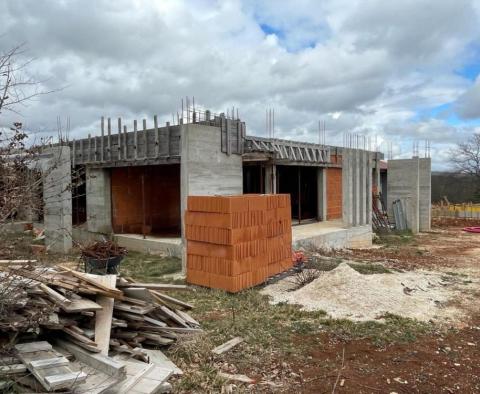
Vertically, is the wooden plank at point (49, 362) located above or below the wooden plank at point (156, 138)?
below

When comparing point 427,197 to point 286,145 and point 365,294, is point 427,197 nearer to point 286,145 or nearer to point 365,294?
point 286,145

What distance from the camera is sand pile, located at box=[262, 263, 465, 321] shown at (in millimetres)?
7434

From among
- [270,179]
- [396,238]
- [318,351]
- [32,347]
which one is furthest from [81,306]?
[396,238]

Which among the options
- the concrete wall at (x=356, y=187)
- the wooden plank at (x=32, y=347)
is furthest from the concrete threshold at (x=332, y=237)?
the wooden plank at (x=32, y=347)

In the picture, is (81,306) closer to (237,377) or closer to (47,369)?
(47,369)

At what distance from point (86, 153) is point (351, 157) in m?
11.2

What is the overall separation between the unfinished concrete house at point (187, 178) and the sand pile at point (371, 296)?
3948 millimetres

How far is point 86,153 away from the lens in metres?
17.5

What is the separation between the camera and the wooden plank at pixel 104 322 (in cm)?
457

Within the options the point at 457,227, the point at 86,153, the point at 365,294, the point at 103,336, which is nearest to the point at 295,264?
the point at 365,294

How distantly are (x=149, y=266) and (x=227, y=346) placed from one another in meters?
6.96

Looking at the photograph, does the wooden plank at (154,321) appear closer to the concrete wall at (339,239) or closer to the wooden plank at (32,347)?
the wooden plank at (32,347)

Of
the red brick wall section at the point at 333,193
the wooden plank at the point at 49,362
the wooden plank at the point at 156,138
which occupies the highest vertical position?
the wooden plank at the point at 156,138

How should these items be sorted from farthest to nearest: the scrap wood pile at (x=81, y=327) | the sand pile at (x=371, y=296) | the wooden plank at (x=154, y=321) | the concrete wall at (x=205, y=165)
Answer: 1. the concrete wall at (x=205, y=165)
2. the sand pile at (x=371, y=296)
3. the wooden plank at (x=154, y=321)
4. the scrap wood pile at (x=81, y=327)
